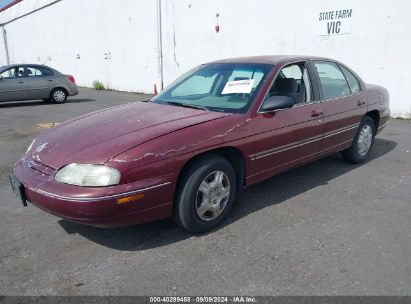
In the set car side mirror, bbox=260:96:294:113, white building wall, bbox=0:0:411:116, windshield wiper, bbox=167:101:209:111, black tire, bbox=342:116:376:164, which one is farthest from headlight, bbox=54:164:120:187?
white building wall, bbox=0:0:411:116

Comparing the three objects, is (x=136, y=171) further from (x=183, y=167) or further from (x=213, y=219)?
(x=213, y=219)

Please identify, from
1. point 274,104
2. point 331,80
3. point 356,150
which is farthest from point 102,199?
point 356,150

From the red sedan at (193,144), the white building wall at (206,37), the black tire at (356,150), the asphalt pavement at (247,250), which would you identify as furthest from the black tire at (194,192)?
the white building wall at (206,37)

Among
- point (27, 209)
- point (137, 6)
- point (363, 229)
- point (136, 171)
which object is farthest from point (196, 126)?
point (137, 6)

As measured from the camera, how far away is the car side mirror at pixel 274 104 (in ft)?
12.2

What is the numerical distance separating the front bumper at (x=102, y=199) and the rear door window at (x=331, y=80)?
8.29 feet

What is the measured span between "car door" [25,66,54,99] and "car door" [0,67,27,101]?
189 mm

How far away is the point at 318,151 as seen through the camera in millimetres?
4559

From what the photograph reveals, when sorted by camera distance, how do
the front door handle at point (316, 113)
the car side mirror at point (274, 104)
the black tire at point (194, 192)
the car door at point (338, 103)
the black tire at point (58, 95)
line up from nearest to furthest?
the black tire at point (194, 192)
the car side mirror at point (274, 104)
the front door handle at point (316, 113)
the car door at point (338, 103)
the black tire at point (58, 95)

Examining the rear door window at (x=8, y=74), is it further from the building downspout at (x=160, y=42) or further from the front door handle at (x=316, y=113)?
the front door handle at (x=316, y=113)

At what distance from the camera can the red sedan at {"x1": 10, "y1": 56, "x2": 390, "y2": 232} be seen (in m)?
2.90

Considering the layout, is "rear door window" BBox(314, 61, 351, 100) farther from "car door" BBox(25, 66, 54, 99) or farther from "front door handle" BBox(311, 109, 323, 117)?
"car door" BBox(25, 66, 54, 99)

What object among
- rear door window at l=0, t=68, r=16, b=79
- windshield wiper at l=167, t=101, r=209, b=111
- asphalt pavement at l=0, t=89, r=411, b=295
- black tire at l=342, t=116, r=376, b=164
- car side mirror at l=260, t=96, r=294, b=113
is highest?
car side mirror at l=260, t=96, r=294, b=113

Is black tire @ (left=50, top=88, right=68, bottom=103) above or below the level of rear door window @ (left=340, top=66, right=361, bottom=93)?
below
